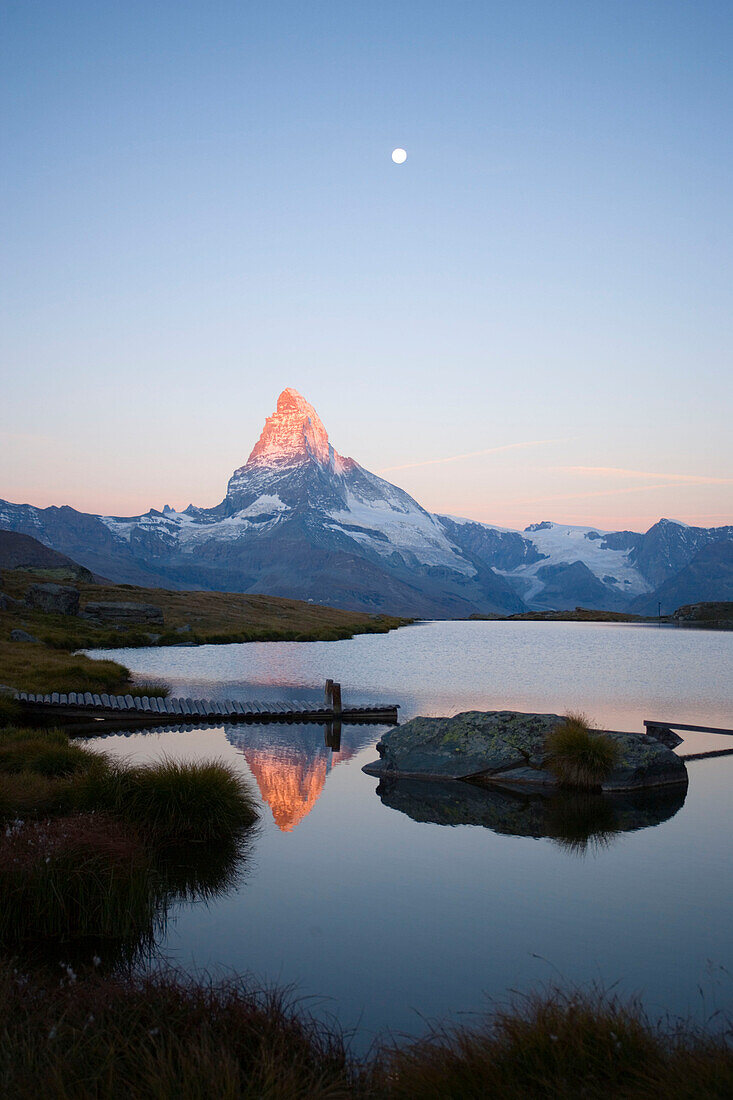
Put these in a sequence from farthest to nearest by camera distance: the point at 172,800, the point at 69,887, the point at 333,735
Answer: the point at 333,735, the point at 172,800, the point at 69,887

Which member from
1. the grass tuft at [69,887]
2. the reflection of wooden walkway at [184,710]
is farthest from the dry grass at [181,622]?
the grass tuft at [69,887]

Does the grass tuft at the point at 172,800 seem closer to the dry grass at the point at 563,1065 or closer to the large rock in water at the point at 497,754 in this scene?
the large rock in water at the point at 497,754

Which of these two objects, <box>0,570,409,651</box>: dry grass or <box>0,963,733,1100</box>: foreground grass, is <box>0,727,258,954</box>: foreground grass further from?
<box>0,570,409,651</box>: dry grass

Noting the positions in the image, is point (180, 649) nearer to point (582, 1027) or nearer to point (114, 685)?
point (114, 685)

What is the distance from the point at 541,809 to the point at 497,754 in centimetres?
372

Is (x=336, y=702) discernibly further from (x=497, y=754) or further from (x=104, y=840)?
(x=104, y=840)

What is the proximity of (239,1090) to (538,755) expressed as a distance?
18.0 meters

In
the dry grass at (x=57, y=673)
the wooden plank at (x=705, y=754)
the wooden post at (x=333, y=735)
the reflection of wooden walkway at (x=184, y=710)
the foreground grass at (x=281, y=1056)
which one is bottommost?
the wooden post at (x=333, y=735)

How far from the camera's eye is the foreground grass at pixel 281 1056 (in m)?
6.59

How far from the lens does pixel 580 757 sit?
2241 centimetres

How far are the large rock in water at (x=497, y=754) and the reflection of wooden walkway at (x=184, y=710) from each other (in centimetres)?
894

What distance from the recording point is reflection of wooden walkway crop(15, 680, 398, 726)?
1238 inches

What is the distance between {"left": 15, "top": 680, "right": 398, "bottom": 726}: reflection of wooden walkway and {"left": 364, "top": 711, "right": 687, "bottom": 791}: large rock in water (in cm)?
894

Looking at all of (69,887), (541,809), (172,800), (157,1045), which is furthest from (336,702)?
(157,1045)
